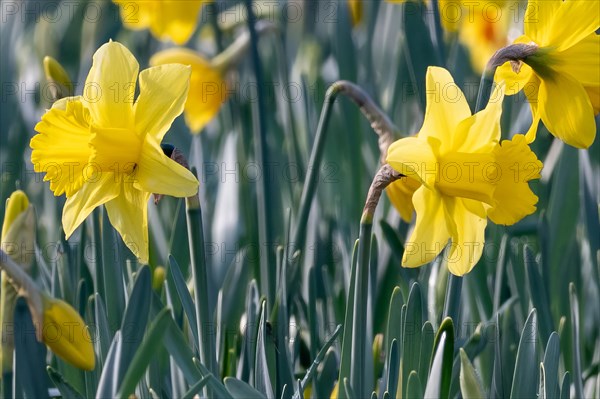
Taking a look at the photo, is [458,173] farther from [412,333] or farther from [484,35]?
[484,35]

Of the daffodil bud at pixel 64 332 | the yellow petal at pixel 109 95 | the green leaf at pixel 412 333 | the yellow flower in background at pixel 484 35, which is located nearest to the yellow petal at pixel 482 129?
the green leaf at pixel 412 333

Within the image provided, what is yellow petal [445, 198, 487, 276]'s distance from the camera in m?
1.19

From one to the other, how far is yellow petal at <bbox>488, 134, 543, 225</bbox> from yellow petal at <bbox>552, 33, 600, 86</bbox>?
0.44ft

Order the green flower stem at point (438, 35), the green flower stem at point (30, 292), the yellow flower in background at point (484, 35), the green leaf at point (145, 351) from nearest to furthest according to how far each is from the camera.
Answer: the green leaf at point (145, 351)
the green flower stem at point (30, 292)
the green flower stem at point (438, 35)
the yellow flower in background at point (484, 35)

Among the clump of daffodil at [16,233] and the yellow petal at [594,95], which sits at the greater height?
the yellow petal at [594,95]

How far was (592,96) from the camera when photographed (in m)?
1.31

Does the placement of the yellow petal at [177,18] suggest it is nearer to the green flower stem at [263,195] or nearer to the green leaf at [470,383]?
the green flower stem at [263,195]

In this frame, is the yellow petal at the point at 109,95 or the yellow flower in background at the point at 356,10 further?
the yellow flower in background at the point at 356,10

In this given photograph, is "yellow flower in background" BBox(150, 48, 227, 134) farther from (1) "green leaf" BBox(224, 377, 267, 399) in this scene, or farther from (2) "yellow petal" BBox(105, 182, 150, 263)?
(1) "green leaf" BBox(224, 377, 267, 399)

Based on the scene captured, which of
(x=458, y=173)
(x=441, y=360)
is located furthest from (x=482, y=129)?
(x=441, y=360)

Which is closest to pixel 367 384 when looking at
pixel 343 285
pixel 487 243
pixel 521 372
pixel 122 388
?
pixel 521 372

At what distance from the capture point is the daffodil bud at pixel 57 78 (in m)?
1.51

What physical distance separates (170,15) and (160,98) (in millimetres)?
1081

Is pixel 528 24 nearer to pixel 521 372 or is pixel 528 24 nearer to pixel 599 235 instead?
pixel 521 372
